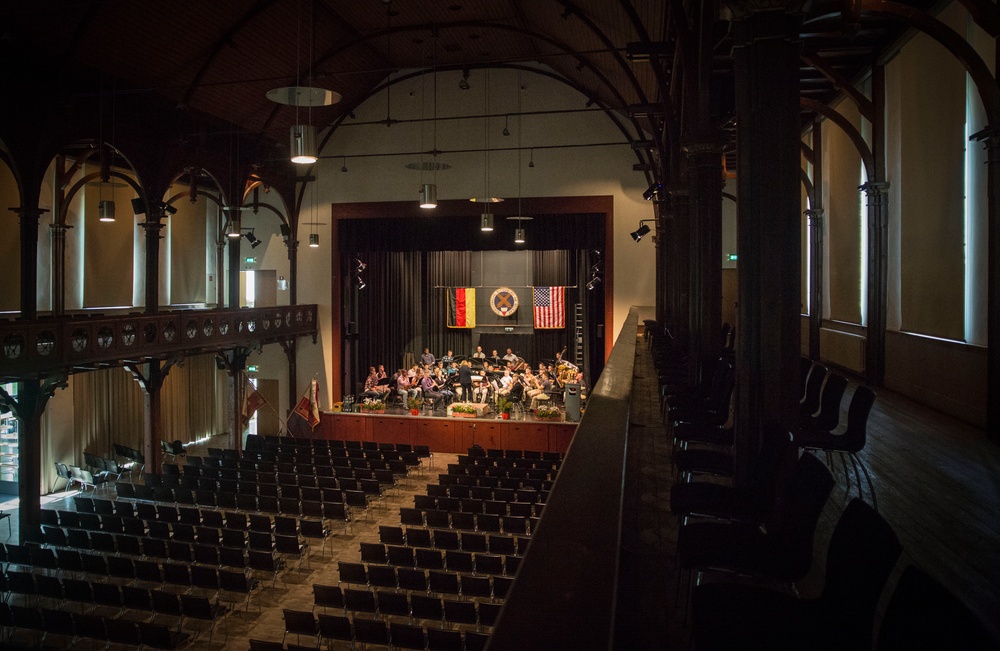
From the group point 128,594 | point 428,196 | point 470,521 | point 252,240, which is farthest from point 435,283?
point 128,594

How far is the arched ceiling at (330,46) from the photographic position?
29.4ft

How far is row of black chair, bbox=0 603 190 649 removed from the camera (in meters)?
6.19

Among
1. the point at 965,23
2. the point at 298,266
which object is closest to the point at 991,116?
the point at 965,23

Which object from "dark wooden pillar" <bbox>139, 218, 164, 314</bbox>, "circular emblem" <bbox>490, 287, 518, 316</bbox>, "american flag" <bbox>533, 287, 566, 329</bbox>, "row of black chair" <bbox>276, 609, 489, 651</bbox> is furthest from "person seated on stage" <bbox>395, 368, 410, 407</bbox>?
"row of black chair" <bbox>276, 609, 489, 651</bbox>

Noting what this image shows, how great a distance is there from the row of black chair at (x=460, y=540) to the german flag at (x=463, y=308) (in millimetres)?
11993

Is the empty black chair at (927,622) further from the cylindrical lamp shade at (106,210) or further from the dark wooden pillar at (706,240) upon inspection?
the cylindrical lamp shade at (106,210)

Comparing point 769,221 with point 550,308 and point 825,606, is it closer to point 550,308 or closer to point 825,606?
point 825,606

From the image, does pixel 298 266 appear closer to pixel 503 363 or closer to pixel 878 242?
pixel 503 363

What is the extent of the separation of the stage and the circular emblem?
14.1ft

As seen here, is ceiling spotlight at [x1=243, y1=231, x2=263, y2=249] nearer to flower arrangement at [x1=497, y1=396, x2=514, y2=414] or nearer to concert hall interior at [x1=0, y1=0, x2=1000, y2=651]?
concert hall interior at [x1=0, y1=0, x2=1000, y2=651]

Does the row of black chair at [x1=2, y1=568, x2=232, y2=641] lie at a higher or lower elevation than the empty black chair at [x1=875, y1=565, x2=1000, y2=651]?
lower

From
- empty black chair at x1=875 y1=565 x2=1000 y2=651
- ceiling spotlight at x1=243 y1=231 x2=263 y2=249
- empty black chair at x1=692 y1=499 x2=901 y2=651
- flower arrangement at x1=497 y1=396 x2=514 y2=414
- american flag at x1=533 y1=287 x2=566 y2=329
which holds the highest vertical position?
ceiling spotlight at x1=243 y1=231 x2=263 y2=249

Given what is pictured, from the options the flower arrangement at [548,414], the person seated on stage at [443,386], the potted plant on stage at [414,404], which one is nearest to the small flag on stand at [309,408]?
the potted plant on stage at [414,404]

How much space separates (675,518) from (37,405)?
1095 cm
